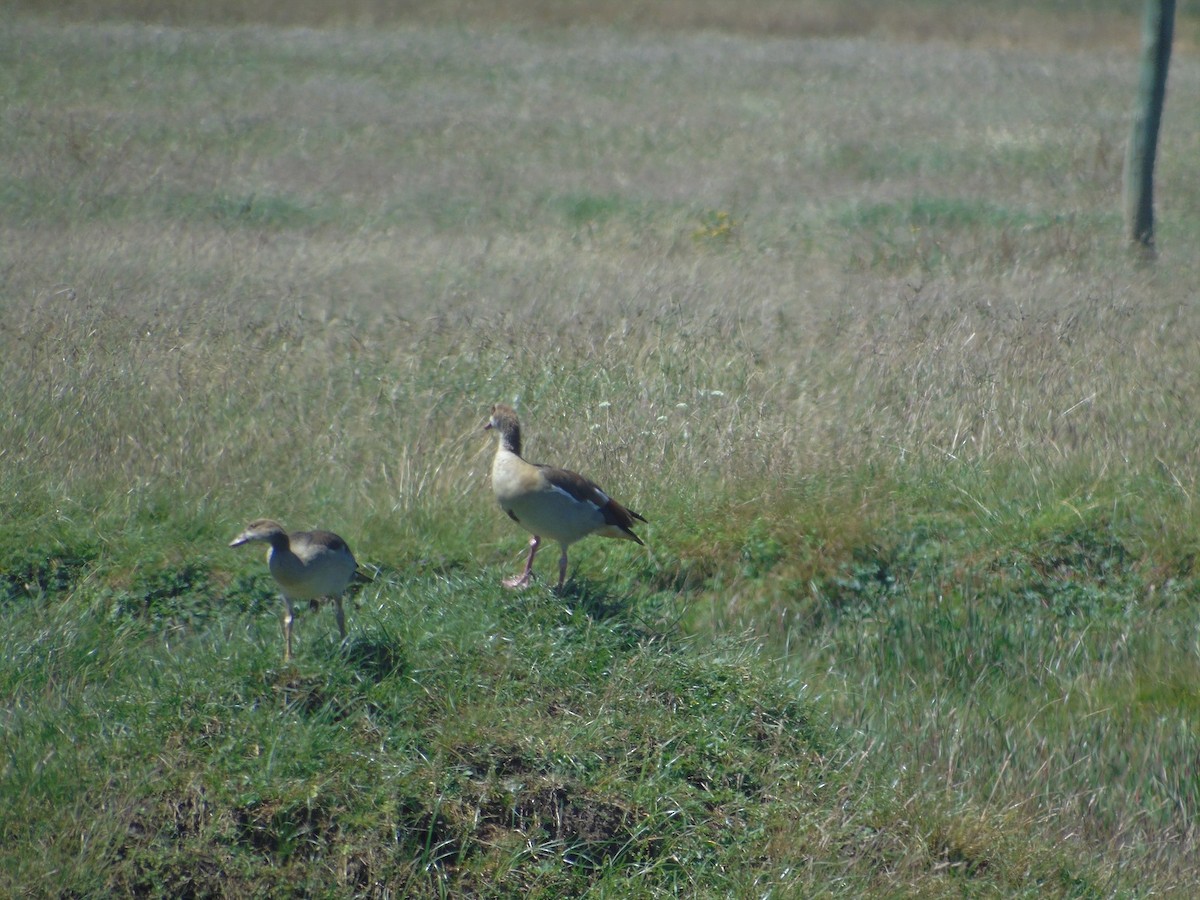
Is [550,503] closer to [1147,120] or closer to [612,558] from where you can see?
[612,558]

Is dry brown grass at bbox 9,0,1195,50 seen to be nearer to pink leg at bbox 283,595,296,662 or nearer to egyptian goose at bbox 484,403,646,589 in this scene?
egyptian goose at bbox 484,403,646,589

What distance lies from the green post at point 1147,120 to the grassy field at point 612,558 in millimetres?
575

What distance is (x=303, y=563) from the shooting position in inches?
198

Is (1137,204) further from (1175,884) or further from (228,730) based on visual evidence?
(228,730)

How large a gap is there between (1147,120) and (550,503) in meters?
10.5

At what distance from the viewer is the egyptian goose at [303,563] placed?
502cm

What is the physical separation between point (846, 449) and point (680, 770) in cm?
320

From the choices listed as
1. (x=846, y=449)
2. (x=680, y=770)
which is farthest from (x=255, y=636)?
(x=846, y=449)

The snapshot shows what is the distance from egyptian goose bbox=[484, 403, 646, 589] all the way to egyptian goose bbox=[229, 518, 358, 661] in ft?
2.67

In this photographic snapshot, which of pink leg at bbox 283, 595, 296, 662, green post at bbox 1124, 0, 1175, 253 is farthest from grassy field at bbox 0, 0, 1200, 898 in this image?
green post at bbox 1124, 0, 1175, 253

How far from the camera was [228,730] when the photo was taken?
4.59m

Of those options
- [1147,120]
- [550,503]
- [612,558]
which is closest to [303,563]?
[550,503]

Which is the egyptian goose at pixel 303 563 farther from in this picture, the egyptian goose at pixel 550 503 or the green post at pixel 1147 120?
the green post at pixel 1147 120

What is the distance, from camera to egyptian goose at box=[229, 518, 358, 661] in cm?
502
